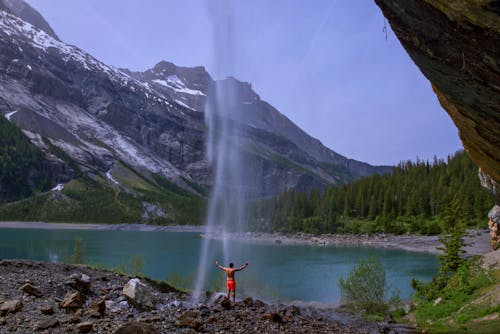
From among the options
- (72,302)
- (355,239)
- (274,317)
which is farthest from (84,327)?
(355,239)

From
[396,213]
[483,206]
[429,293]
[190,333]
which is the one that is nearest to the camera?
[190,333]

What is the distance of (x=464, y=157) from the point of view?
15288 centimetres

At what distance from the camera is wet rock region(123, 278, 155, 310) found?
52.4 ft

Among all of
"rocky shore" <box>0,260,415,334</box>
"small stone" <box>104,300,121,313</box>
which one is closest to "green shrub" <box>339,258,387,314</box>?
"rocky shore" <box>0,260,415,334</box>

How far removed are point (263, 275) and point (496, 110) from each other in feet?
182

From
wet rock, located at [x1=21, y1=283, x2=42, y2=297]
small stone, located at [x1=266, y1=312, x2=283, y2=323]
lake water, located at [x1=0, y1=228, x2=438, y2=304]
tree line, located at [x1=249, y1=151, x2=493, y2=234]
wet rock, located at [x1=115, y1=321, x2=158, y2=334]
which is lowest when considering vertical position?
lake water, located at [x1=0, y1=228, x2=438, y2=304]

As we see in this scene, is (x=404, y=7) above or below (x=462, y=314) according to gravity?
above

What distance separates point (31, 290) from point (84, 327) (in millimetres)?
5414

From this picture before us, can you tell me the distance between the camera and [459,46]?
22.9 ft

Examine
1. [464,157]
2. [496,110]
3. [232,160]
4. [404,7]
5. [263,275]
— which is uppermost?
[464,157]

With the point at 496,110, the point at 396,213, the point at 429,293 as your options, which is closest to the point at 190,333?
the point at 496,110

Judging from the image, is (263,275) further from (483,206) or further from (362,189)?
(362,189)

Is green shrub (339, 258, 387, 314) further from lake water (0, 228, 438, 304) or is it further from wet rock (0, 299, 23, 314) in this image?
wet rock (0, 299, 23, 314)

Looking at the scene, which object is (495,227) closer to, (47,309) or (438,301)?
(438,301)
